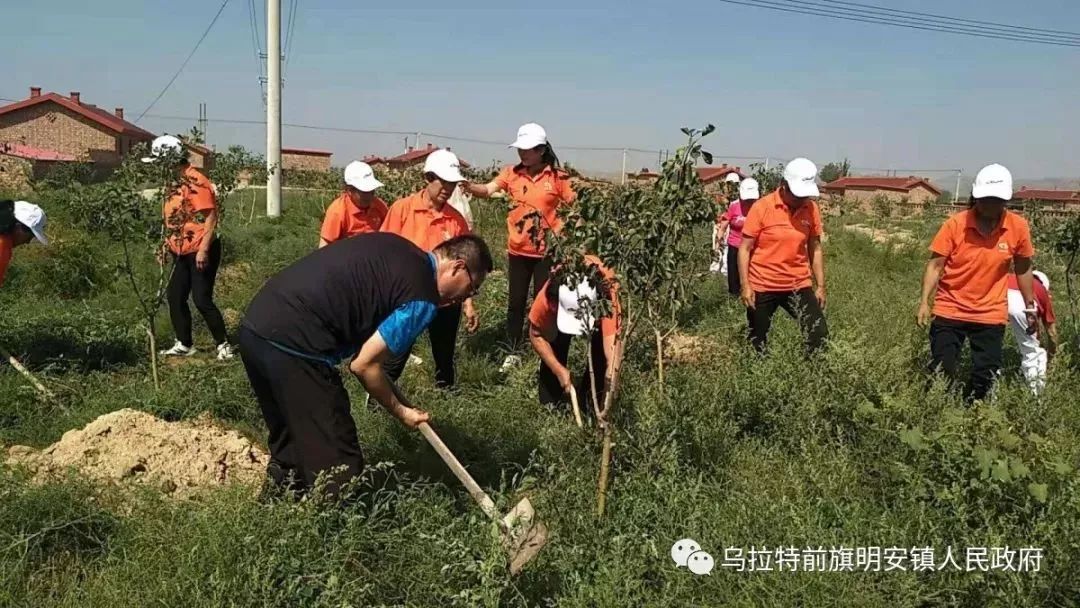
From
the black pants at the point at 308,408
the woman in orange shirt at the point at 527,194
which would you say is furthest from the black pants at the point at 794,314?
the black pants at the point at 308,408

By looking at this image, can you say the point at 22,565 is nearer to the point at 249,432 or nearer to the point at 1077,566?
the point at 249,432

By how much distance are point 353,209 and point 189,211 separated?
1058 millimetres

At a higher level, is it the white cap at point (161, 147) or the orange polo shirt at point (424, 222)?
the white cap at point (161, 147)

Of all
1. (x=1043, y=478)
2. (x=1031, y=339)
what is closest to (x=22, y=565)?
(x=1043, y=478)

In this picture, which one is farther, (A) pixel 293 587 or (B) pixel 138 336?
(B) pixel 138 336

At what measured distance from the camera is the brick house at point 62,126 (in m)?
34.5

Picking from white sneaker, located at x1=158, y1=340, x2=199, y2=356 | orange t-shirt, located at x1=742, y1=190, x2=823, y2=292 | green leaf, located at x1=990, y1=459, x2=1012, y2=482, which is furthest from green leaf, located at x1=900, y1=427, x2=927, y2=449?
white sneaker, located at x1=158, y1=340, x2=199, y2=356

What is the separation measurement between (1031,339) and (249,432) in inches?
182

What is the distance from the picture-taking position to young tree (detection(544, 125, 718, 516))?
2973 millimetres

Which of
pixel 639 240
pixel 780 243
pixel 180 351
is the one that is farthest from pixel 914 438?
pixel 180 351

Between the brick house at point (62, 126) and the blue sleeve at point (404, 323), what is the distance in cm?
3598

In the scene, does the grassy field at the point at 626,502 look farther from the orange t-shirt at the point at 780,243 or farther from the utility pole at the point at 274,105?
the utility pole at the point at 274,105

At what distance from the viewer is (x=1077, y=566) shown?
2.60 m

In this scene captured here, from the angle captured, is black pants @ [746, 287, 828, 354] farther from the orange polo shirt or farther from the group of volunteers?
the orange polo shirt
